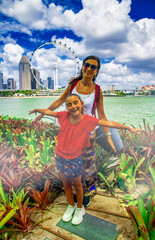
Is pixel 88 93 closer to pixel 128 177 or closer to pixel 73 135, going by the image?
pixel 73 135

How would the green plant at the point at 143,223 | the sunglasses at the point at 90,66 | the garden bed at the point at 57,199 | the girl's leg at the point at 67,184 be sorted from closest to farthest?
the green plant at the point at 143,223 < the garden bed at the point at 57,199 < the girl's leg at the point at 67,184 < the sunglasses at the point at 90,66

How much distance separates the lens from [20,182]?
231cm

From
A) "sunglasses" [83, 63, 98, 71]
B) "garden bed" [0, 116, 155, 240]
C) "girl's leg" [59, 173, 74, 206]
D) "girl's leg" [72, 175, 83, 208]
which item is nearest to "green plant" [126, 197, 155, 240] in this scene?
"garden bed" [0, 116, 155, 240]

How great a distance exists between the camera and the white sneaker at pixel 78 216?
188 centimetres

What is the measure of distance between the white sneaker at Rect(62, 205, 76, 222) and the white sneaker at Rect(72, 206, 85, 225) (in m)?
0.06

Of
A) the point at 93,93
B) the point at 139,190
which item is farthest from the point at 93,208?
the point at 93,93

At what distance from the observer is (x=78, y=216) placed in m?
1.92

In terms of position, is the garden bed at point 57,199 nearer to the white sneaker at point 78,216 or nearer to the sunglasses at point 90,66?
the white sneaker at point 78,216

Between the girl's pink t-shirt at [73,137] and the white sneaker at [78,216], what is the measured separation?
702 millimetres

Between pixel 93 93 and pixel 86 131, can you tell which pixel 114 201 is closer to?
pixel 86 131

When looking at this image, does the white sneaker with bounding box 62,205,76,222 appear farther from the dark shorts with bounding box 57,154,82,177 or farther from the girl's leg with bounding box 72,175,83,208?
the dark shorts with bounding box 57,154,82,177

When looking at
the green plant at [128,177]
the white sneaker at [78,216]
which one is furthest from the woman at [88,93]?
the green plant at [128,177]

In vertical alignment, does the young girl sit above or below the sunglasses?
below

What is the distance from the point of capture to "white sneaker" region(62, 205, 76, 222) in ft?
6.31
